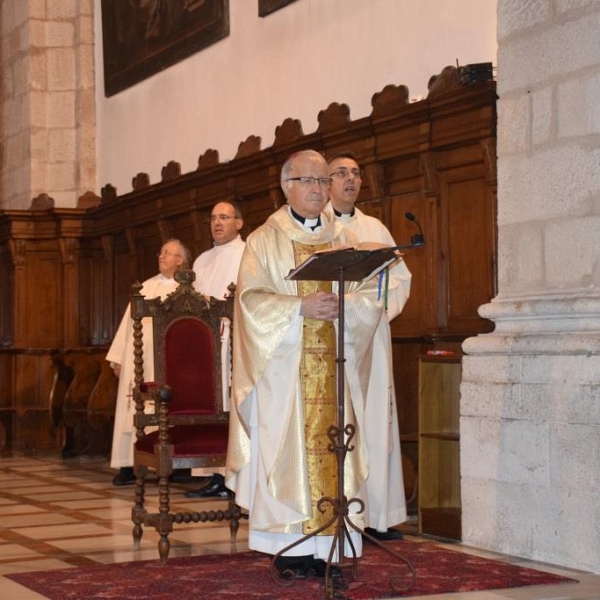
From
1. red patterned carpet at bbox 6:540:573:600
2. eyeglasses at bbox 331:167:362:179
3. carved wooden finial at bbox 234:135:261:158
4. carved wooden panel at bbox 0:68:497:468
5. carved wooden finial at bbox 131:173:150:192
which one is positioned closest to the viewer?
red patterned carpet at bbox 6:540:573:600

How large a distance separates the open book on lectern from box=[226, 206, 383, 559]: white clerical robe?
0.32 meters

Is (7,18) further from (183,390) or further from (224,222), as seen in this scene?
(183,390)

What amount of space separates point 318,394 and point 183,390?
124cm

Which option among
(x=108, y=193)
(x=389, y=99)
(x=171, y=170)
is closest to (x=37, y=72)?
(x=108, y=193)

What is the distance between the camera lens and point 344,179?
6.50 meters

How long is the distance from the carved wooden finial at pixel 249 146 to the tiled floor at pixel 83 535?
2700 millimetres

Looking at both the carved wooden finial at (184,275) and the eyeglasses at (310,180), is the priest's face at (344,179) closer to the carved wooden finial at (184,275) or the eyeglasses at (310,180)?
the carved wooden finial at (184,275)

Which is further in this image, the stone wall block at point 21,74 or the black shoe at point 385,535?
the stone wall block at point 21,74

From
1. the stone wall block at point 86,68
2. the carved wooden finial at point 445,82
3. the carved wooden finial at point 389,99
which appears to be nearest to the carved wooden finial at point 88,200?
the stone wall block at point 86,68

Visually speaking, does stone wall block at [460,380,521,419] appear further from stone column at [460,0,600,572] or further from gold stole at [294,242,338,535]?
gold stole at [294,242,338,535]

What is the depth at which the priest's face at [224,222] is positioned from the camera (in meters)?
8.36

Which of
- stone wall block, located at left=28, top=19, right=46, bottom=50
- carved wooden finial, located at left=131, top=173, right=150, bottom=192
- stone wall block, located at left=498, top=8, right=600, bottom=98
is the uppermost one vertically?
stone wall block, located at left=28, top=19, right=46, bottom=50

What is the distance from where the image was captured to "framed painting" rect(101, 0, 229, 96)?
430 inches

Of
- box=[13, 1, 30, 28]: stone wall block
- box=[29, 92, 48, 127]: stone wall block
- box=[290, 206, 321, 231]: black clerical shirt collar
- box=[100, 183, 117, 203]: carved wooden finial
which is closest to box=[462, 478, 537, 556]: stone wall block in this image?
box=[290, 206, 321, 231]: black clerical shirt collar
